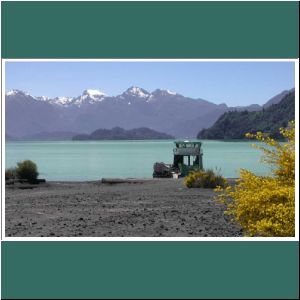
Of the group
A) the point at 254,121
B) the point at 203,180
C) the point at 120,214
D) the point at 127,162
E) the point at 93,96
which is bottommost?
the point at 120,214

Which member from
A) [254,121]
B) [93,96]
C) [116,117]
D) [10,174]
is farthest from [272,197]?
[116,117]

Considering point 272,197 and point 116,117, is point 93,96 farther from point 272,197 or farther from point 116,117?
point 272,197

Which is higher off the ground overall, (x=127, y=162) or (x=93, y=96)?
(x=93, y=96)

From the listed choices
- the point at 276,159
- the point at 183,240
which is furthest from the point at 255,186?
the point at 183,240

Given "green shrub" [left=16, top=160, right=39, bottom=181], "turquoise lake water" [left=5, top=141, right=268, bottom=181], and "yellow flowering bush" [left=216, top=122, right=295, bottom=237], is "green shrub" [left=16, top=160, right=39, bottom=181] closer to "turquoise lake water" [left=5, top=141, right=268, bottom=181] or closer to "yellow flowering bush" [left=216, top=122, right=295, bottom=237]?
"turquoise lake water" [left=5, top=141, right=268, bottom=181]

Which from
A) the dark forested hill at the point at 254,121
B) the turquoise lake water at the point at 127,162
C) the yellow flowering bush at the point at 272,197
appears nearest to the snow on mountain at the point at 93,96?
the turquoise lake water at the point at 127,162

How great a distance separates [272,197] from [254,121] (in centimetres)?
989

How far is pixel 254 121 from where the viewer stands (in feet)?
53.9

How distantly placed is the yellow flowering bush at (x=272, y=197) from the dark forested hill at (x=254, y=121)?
187 cm

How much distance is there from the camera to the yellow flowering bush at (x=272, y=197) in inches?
257

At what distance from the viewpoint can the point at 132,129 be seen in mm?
35094

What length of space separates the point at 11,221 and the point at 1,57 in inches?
165

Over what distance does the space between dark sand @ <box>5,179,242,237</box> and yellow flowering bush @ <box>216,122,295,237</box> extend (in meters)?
1.29

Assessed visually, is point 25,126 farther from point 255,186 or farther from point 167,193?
point 255,186
